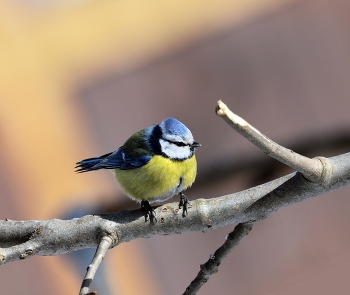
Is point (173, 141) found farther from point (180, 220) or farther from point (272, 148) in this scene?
point (272, 148)

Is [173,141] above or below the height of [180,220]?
above

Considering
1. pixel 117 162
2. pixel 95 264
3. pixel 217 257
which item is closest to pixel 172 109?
pixel 117 162

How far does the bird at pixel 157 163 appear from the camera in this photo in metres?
1.13

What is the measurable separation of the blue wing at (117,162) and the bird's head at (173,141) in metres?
0.05

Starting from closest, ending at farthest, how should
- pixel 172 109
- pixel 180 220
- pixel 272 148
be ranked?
pixel 272 148 < pixel 180 220 < pixel 172 109

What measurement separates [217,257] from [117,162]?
445 mm

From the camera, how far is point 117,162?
123cm

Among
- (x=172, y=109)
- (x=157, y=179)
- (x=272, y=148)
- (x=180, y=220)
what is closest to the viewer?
(x=272, y=148)

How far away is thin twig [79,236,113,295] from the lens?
2.24 ft

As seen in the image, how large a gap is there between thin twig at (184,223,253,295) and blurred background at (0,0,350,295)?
0.77 m

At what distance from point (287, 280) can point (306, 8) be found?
1238mm

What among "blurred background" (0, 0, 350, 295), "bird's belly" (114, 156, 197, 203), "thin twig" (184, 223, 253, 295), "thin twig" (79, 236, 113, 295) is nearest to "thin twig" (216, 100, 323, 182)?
"thin twig" (184, 223, 253, 295)

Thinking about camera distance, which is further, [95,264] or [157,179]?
[157,179]

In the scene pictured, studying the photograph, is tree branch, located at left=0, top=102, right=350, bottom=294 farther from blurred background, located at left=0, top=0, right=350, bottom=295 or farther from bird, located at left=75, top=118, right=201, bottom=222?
blurred background, located at left=0, top=0, right=350, bottom=295
